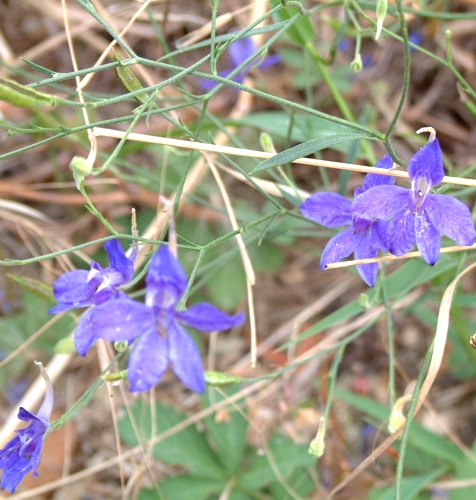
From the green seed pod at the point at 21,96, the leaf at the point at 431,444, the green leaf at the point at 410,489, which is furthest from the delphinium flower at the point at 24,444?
the leaf at the point at 431,444

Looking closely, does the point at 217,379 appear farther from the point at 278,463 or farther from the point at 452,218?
the point at 278,463

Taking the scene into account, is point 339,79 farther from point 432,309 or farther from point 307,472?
point 307,472

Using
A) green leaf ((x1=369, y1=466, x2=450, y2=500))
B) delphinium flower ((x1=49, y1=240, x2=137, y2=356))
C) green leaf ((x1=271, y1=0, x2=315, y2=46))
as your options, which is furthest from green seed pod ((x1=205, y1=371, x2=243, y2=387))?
green leaf ((x1=271, y1=0, x2=315, y2=46))

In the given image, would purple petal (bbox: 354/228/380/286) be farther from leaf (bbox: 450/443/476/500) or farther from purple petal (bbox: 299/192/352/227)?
leaf (bbox: 450/443/476/500)

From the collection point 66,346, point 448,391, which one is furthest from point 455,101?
point 66,346

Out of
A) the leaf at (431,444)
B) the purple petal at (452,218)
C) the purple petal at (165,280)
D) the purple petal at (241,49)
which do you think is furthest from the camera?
the purple petal at (241,49)

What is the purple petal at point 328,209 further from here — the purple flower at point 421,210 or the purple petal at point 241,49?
the purple petal at point 241,49
